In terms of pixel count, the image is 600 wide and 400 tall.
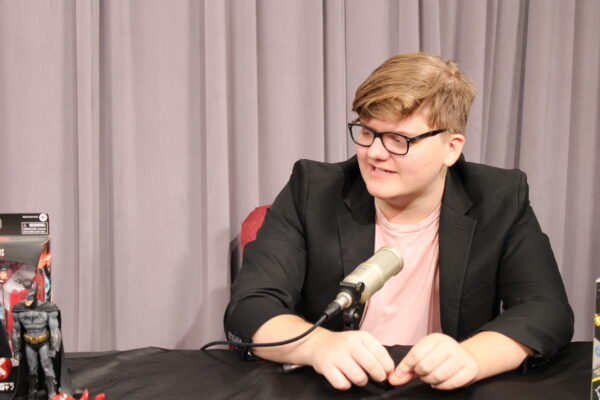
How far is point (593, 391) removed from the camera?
965 millimetres

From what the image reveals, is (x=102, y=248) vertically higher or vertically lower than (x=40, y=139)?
lower

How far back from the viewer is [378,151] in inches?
53.3

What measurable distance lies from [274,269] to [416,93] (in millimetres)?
541

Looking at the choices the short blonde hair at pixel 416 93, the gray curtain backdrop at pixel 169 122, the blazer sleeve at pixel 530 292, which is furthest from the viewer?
Answer: the gray curtain backdrop at pixel 169 122

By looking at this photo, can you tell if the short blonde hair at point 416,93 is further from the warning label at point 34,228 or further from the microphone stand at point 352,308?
the warning label at point 34,228

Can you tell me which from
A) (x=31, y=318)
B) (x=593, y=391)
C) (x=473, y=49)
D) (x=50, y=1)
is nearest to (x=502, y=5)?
(x=473, y=49)

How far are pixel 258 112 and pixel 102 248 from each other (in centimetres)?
85

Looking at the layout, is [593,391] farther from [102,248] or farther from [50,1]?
[50,1]

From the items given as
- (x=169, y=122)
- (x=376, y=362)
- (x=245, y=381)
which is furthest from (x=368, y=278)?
(x=169, y=122)

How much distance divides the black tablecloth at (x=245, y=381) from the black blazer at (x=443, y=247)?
17cm

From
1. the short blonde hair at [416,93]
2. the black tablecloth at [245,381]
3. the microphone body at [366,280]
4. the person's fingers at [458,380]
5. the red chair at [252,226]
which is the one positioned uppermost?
the short blonde hair at [416,93]

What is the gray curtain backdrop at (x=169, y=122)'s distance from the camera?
224 centimetres

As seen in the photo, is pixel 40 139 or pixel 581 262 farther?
pixel 581 262

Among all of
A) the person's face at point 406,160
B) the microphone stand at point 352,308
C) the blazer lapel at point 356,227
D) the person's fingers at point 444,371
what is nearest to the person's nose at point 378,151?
the person's face at point 406,160
